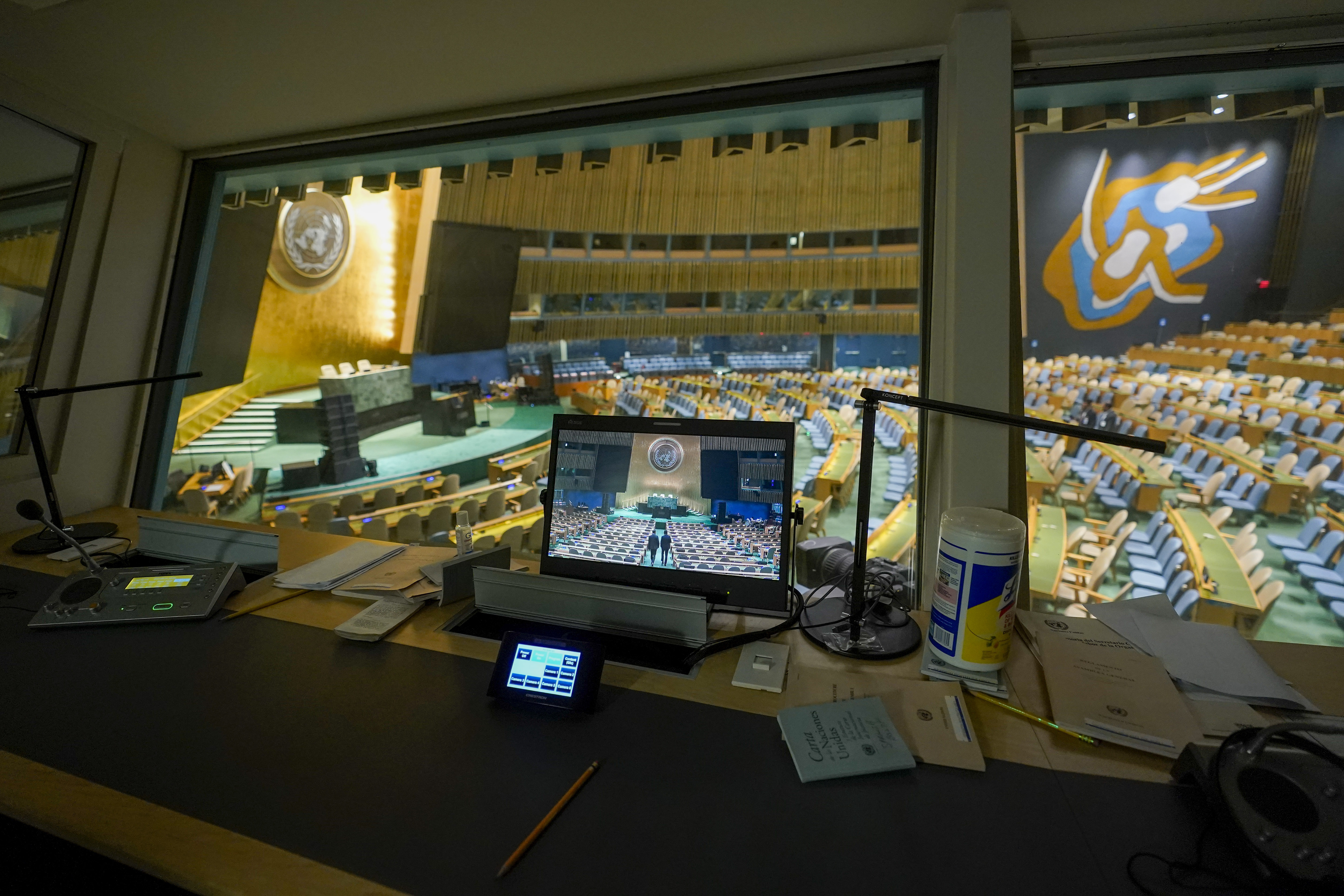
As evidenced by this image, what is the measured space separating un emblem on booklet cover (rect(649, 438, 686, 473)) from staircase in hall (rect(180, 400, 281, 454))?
3.81 metres

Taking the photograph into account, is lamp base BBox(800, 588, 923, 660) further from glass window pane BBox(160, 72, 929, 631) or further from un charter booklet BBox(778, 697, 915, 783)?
glass window pane BBox(160, 72, 929, 631)

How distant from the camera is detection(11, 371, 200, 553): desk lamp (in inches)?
66.4

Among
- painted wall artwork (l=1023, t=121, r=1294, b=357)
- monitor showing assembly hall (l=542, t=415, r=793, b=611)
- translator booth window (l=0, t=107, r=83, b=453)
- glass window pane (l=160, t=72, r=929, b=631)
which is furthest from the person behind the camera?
glass window pane (l=160, t=72, r=929, b=631)

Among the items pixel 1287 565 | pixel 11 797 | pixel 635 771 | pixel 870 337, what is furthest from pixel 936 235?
pixel 870 337

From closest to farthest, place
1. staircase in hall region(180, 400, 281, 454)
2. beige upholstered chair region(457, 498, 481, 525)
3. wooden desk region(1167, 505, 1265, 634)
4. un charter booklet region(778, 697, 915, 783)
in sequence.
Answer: un charter booklet region(778, 697, 915, 783) → wooden desk region(1167, 505, 1265, 634) → staircase in hall region(180, 400, 281, 454) → beige upholstered chair region(457, 498, 481, 525)

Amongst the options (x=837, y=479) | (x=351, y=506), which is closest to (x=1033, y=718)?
(x=837, y=479)

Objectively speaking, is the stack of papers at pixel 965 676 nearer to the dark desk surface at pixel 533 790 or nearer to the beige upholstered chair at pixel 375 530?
the dark desk surface at pixel 533 790

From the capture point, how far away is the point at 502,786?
0.82m

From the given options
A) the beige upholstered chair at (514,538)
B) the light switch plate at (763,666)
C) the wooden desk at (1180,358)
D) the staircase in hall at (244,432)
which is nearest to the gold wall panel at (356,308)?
the staircase in hall at (244,432)

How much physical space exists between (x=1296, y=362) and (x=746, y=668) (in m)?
6.22

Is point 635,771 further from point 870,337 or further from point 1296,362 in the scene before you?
point 870,337

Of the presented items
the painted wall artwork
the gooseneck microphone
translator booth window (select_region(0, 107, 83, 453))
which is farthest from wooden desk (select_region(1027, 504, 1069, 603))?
translator booth window (select_region(0, 107, 83, 453))

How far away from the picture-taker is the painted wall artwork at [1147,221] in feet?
7.02

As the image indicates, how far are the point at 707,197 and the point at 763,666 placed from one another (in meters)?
6.92
